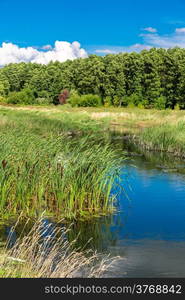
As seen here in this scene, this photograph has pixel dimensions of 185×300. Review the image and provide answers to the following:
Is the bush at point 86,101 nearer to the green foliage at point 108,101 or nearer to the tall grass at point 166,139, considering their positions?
the green foliage at point 108,101

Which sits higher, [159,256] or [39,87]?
[39,87]

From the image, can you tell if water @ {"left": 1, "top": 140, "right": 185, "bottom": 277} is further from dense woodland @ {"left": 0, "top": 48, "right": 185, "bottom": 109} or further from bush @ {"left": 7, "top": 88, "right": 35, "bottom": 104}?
bush @ {"left": 7, "top": 88, "right": 35, "bottom": 104}

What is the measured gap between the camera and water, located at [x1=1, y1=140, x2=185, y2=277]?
29.5ft

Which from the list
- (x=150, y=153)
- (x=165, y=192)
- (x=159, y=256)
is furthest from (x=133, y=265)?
(x=150, y=153)

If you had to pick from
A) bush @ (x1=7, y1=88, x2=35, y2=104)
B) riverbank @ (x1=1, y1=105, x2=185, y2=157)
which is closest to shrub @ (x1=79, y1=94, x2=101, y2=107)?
bush @ (x1=7, y1=88, x2=35, y2=104)

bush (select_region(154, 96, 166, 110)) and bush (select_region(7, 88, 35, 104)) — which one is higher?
bush (select_region(7, 88, 35, 104))

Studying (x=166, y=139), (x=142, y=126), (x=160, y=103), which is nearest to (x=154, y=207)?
(x=166, y=139)

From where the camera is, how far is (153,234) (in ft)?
36.2

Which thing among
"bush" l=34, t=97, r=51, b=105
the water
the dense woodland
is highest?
the dense woodland

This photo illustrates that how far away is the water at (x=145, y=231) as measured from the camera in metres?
8.99

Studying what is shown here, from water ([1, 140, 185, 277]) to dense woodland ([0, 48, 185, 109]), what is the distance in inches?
2096

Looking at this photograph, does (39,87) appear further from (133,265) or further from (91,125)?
(133,265)

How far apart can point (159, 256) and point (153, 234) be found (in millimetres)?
1535

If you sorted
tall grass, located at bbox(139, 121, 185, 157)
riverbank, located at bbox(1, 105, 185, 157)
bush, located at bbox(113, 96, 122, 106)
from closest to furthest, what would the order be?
1. tall grass, located at bbox(139, 121, 185, 157)
2. riverbank, located at bbox(1, 105, 185, 157)
3. bush, located at bbox(113, 96, 122, 106)
